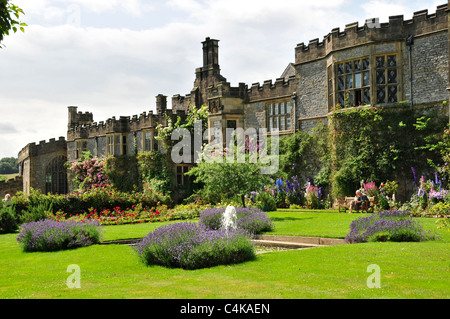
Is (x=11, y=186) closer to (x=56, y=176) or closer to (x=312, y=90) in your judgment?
(x=56, y=176)

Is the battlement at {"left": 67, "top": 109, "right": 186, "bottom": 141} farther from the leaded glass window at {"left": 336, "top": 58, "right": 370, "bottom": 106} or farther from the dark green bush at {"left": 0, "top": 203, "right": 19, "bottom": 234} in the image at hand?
the dark green bush at {"left": 0, "top": 203, "right": 19, "bottom": 234}

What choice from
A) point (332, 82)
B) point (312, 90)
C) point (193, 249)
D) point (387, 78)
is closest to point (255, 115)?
point (312, 90)

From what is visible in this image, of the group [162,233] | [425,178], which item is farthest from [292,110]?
[162,233]

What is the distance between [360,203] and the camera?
18.5m

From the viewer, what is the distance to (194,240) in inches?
348

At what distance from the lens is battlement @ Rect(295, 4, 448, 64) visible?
63.0 ft

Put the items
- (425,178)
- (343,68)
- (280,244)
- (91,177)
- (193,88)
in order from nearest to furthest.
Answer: (280,244) < (425,178) < (343,68) < (193,88) < (91,177)

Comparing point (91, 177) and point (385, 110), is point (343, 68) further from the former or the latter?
point (91, 177)

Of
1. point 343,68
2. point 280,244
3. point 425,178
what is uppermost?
point 343,68

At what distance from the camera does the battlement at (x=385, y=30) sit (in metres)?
19.2

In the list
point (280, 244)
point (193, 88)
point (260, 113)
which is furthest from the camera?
point (193, 88)

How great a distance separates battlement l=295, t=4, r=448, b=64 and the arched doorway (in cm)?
2767

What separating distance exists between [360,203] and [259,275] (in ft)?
39.6

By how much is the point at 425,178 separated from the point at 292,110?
7.86 m
